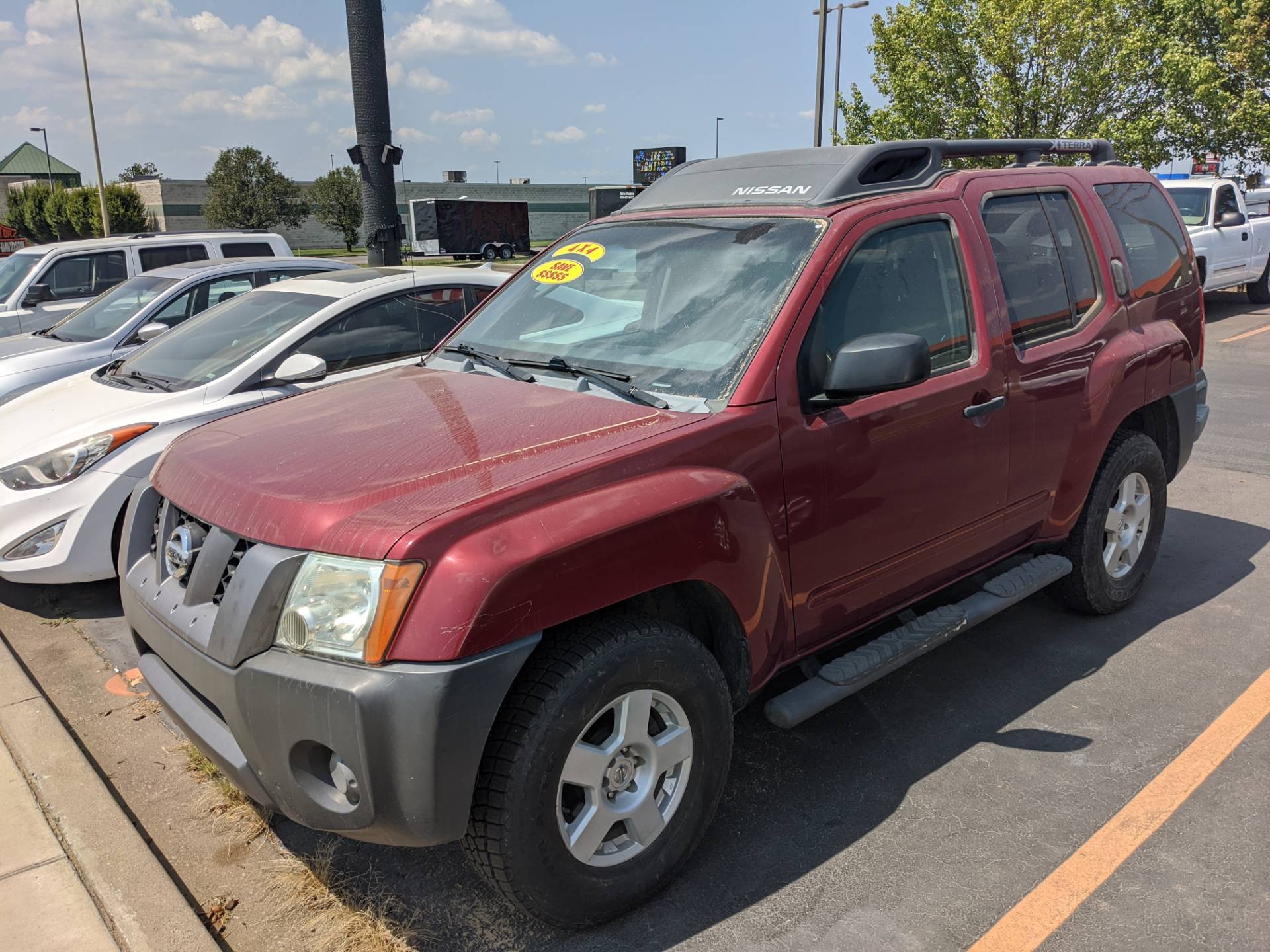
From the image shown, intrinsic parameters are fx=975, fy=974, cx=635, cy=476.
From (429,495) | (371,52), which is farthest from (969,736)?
(371,52)

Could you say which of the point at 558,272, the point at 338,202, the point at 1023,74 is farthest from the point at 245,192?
the point at 558,272

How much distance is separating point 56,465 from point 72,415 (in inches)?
19.1

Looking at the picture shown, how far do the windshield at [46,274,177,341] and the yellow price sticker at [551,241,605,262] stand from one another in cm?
540

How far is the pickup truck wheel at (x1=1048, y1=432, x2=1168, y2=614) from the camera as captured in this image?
4.27m

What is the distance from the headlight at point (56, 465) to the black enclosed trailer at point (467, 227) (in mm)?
42467

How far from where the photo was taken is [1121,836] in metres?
3.01

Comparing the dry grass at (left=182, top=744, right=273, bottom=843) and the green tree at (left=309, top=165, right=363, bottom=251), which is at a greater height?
the green tree at (left=309, top=165, right=363, bottom=251)

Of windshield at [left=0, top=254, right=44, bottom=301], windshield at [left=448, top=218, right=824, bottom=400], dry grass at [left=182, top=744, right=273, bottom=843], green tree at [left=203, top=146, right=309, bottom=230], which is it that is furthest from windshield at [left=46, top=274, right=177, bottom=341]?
green tree at [left=203, top=146, right=309, bottom=230]

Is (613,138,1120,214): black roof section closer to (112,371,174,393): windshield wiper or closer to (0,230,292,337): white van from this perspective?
(112,371,174,393): windshield wiper

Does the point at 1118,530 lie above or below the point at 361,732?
below

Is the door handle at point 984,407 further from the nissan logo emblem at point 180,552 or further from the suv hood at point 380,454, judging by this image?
the nissan logo emblem at point 180,552

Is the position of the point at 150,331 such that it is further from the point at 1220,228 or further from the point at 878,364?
the point at 1220,228

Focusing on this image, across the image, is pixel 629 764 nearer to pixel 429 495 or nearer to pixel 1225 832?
pixel 429 495

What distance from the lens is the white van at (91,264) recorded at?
10.6m
